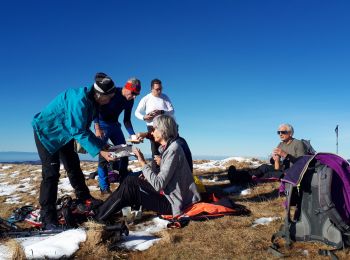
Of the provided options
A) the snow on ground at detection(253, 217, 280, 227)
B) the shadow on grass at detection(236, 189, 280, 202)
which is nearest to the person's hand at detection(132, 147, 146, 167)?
the snow on ground at detection(253, 217, 280, 227)

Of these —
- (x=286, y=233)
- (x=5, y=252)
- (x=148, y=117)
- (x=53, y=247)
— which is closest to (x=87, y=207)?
(x=53, y=247)

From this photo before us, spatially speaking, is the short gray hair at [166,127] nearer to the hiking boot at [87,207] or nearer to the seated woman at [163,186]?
the seated woman at [163,186]

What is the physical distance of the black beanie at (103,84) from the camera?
638cm

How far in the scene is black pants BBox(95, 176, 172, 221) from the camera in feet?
20.4

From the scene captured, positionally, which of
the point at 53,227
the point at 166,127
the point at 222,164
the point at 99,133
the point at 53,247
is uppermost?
the point at 166,127

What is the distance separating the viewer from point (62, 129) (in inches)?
259

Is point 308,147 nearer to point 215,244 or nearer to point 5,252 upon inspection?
point 215,244

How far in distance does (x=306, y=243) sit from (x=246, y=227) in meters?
1.20

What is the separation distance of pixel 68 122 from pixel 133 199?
1881 mm

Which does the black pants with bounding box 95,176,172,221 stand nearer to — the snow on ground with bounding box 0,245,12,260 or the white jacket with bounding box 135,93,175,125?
the snow on ground with bounding box 0,245,12,260

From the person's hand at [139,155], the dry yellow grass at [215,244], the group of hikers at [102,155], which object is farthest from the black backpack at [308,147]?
the person's hand at [139,155]

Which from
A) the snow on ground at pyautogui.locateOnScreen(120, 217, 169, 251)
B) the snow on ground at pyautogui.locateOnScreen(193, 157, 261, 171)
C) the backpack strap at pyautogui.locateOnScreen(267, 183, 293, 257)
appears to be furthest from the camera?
the snow on ground at pyautogui.locateOnScreen(193, 157, 261, 171)

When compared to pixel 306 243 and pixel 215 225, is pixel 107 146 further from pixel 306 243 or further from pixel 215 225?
pixel 306 243

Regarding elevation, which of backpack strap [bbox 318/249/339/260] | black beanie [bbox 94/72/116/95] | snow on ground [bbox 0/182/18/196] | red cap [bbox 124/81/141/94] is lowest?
snow on ground [bbox 0/182/18/196]
